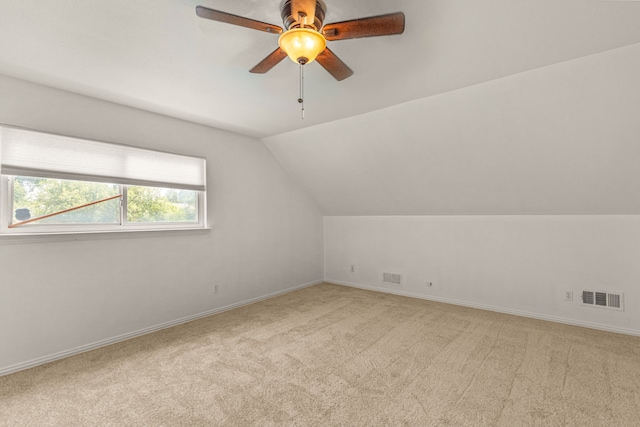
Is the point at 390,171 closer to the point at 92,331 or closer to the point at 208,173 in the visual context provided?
the point at 208,173

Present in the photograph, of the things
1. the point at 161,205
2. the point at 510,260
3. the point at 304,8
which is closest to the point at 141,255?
the point at 161,205

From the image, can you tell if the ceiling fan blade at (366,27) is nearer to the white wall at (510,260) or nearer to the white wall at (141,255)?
the white wall at (141,255)

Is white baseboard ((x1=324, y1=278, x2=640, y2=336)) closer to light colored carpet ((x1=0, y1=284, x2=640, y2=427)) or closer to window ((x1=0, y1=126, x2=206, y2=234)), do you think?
light colored carpet ((x1=0, y1=284, x2=640, y2=427))

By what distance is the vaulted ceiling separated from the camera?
1.70 meters

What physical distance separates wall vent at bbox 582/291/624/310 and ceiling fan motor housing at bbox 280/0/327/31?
3.77m

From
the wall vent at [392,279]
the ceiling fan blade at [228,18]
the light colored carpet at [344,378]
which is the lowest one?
the light colored carpet at [344,378]

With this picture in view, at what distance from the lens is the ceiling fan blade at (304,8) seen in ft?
4.65

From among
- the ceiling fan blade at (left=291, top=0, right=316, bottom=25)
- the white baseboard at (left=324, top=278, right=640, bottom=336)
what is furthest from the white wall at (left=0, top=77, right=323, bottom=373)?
the ceiling fan blade at (left=291, top=0, right=316, bottom=25)

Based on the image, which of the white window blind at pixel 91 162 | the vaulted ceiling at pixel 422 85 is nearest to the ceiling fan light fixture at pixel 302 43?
the vaulted ceiling at pixel 422 85

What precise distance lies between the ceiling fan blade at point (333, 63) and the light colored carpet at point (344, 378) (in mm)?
2111

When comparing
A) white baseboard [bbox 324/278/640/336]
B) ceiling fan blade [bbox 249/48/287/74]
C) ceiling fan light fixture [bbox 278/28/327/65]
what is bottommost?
white baseboard [bbox 324/278/640/336]

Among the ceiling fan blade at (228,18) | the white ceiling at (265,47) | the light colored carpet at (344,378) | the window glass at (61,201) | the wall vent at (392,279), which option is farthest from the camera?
the wall vent at (392,279)

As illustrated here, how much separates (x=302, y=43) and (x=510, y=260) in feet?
11.6

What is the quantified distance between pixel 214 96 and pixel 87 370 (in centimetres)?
250
